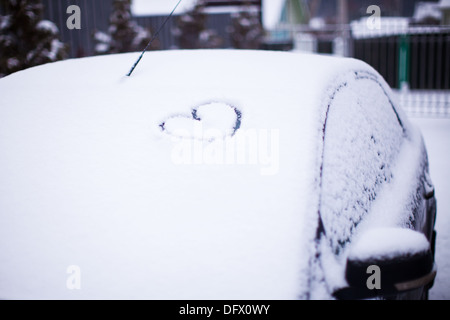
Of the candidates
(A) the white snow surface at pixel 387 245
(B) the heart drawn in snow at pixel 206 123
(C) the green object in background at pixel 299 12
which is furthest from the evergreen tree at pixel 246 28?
(C) the green object in background at pixel 299 12

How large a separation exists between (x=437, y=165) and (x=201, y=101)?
5.25 meters

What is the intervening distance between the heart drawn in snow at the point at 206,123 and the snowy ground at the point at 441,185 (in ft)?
6.38

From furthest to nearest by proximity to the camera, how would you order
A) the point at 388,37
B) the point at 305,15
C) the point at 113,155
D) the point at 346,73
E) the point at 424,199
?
the point at 305,15 < the point at 388,37 < the point at 424,199 < the point at 346,73 < the point at 113,155

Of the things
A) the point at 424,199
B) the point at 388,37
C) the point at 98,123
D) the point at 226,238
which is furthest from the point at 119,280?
the point at 388,37

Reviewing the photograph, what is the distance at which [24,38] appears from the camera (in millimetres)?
6348

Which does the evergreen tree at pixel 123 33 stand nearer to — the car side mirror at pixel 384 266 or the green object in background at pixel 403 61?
the green object in background at pixel 403 61

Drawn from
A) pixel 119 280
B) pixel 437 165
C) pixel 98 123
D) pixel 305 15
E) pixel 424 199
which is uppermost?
pixel 305 15

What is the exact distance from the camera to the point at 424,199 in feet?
7.72

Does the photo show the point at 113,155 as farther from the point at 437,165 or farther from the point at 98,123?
the point at 437,165

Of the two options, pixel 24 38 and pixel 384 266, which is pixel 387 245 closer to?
pixel 384 266

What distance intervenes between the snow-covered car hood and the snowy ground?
72.8 inches

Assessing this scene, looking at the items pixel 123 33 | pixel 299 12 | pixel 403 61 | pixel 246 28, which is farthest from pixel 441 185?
pixel 299 12

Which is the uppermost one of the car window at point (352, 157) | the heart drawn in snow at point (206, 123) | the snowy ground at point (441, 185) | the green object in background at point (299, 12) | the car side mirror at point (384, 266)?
the green object in background at point (299, 12)

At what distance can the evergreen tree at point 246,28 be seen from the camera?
20.0m
